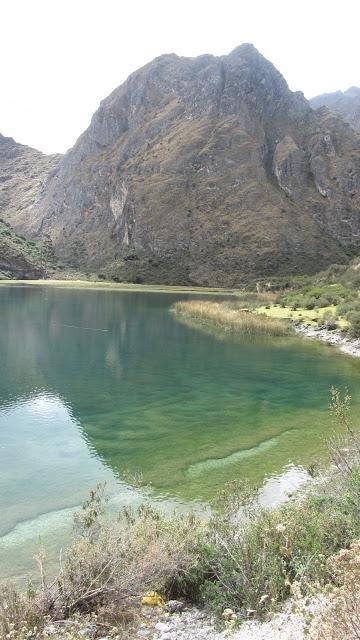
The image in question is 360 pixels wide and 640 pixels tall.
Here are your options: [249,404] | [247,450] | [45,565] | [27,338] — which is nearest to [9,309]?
[27,338]

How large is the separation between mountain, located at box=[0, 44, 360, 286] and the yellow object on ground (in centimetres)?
14412

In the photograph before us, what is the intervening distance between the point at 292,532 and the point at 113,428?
1268cm

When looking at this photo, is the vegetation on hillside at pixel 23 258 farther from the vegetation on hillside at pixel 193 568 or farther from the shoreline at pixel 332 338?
the vegetation on hillside at pixel 193 568

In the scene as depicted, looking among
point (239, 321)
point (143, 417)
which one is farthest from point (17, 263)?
point (143, 417)

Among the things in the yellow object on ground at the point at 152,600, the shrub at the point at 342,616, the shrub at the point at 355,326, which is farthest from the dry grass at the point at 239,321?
the shrub at the point at 342,616

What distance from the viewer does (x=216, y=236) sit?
159m

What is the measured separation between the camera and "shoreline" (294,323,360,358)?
40128mm

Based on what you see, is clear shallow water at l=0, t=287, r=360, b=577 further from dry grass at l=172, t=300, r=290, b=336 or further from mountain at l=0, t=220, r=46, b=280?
mountain at l=0, t=220, r=46, b=280

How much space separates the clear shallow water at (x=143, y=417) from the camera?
13.7 meters

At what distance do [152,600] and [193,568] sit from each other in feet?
2.66

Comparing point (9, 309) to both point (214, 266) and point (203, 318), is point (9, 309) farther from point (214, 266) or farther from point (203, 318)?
point (214, 266)

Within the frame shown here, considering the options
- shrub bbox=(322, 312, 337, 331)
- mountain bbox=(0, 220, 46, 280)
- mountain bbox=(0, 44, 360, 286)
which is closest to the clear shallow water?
shrub bbox=(322, 312, 337, 331)

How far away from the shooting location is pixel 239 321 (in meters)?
53.4

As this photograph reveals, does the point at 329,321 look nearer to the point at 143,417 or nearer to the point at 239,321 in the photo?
the point at 239,321
